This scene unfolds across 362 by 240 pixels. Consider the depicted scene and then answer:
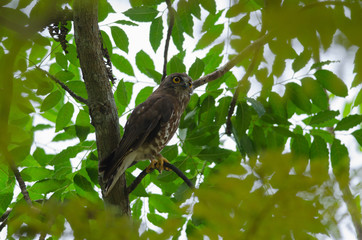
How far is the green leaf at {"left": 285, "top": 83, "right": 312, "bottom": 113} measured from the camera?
A: 310cm

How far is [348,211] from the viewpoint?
130 centimetres

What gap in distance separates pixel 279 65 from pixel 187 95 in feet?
10.2

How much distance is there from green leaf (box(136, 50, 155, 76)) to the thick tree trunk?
85 centimetres

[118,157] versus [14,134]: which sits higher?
[118,157]

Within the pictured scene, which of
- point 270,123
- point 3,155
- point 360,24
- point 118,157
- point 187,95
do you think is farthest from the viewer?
point 187,95

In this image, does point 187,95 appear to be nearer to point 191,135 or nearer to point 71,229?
point 191,135

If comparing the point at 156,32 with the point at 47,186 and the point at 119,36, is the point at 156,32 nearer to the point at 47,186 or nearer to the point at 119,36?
the point at 119,36

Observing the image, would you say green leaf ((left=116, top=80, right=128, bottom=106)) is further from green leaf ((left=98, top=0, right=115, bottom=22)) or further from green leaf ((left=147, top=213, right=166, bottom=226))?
green leaf ((left=147, top=213, right=166, bottom=226))

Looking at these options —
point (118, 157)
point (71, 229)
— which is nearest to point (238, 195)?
point (71, 229)

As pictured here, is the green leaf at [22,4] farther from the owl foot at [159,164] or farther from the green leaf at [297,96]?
the owl foot at [159,164]

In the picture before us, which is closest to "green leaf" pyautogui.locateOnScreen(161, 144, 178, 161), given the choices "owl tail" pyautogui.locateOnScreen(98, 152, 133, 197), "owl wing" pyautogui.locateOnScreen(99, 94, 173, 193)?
"owl wing" pyautogui.locateOnScreen(99, 94, 173, 193)

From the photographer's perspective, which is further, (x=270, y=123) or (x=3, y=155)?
(x=270, y=123)

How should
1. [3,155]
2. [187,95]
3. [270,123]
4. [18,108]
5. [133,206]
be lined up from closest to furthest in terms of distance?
[3,155]
[18,108]
[270,123]
[133,206]
[187,95]

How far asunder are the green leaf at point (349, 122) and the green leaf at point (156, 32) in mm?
1929
